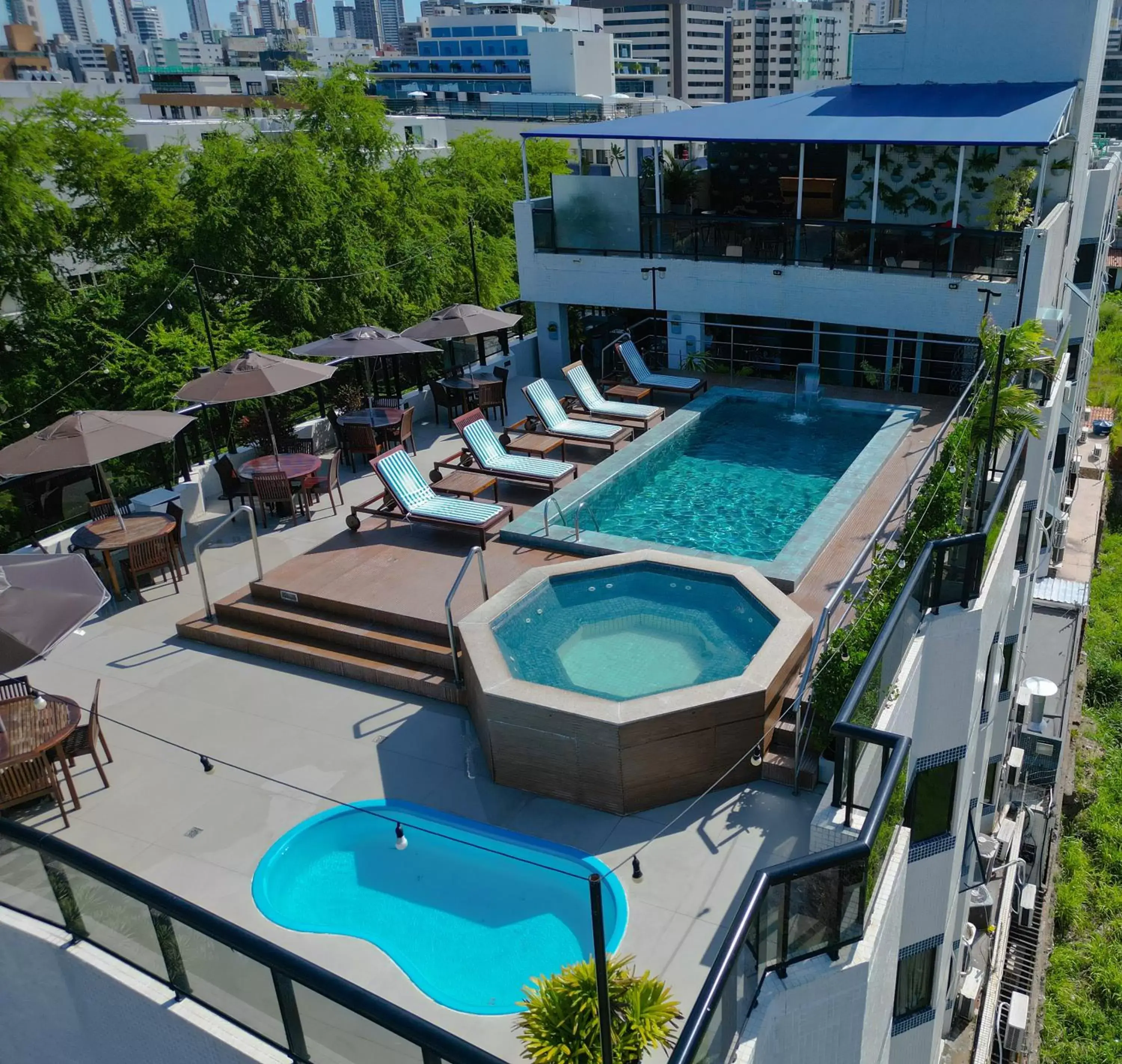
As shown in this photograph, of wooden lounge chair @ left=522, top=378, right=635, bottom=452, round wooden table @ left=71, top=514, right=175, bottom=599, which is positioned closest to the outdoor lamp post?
wooden lounge chair @ left=522, top=378, right=635, bottom=452

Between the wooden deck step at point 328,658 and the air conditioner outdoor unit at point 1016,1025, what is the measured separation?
13184 mm

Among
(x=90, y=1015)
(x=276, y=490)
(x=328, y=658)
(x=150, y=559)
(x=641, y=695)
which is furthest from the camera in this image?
(x=276, y=490)

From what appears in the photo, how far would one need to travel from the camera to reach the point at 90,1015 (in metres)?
6.59

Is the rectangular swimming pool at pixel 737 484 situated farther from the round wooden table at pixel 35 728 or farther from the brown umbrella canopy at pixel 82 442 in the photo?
the round wooden table at pixel 35 728

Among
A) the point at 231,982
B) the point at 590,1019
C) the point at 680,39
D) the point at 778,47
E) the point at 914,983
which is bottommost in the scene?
the point at 914,983

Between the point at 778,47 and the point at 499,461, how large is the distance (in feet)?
543

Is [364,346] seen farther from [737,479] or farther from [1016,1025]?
[1016,1025]

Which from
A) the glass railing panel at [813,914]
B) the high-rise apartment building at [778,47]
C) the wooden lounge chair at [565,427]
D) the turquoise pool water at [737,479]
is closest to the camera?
the glass railing panel at [813,914]

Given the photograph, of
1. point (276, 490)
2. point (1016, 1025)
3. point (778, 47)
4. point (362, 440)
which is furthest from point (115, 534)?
point (778, 47)

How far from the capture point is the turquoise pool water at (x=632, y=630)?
857cm

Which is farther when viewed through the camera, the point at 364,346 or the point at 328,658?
the point at 364,346

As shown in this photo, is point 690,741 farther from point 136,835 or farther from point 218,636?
point 218,636

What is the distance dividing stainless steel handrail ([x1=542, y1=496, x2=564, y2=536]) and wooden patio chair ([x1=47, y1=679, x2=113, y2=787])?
17.6ft

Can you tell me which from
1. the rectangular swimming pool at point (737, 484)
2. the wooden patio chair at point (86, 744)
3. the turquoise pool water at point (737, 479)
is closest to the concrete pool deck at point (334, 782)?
the wooden patio chair at point (86, 744)
